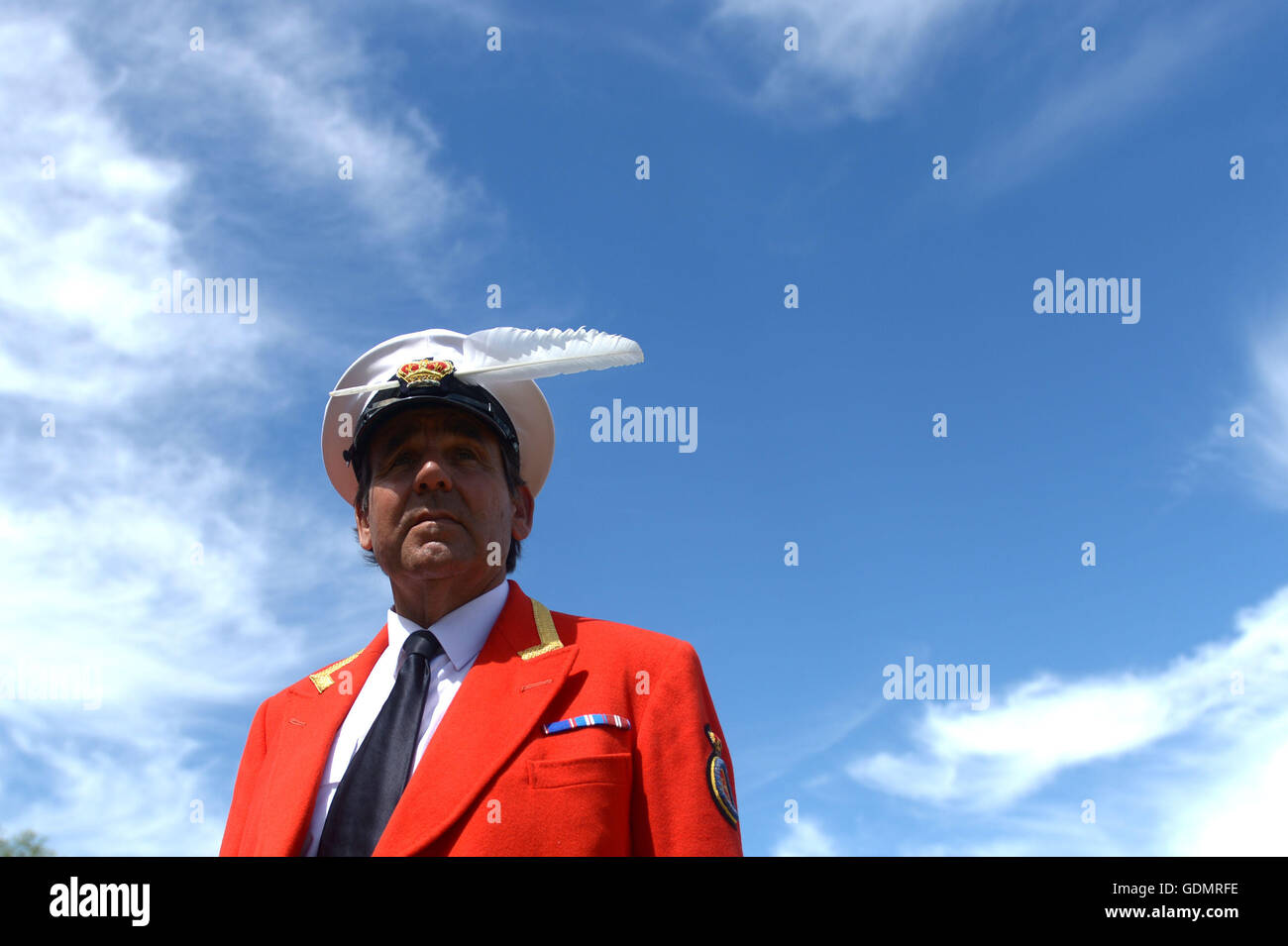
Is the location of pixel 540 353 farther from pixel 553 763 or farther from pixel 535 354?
pixel 553 763

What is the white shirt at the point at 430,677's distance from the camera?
13.6 ft

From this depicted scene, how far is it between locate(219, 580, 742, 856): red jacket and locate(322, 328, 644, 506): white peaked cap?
1.13m

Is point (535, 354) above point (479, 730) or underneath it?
above

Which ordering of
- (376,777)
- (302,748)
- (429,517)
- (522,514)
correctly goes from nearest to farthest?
1. (376,777)
2. (302,748)
3. (429,517)
4. (522,514)

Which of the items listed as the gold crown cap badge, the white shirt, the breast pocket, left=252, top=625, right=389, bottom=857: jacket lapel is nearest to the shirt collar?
the white shirt

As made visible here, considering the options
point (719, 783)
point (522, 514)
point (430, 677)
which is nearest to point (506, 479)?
point (522, 514)

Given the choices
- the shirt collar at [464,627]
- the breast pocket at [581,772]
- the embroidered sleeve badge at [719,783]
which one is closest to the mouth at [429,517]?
the shirt collar at [464,627]

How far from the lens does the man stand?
3.79 m

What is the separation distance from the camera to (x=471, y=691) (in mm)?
4152

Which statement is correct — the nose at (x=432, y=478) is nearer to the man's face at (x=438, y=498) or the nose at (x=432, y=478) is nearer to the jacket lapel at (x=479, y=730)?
the man's face at (x=438, y=498)

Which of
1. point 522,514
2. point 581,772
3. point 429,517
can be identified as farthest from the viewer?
point 522,514

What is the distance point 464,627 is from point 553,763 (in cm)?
85
